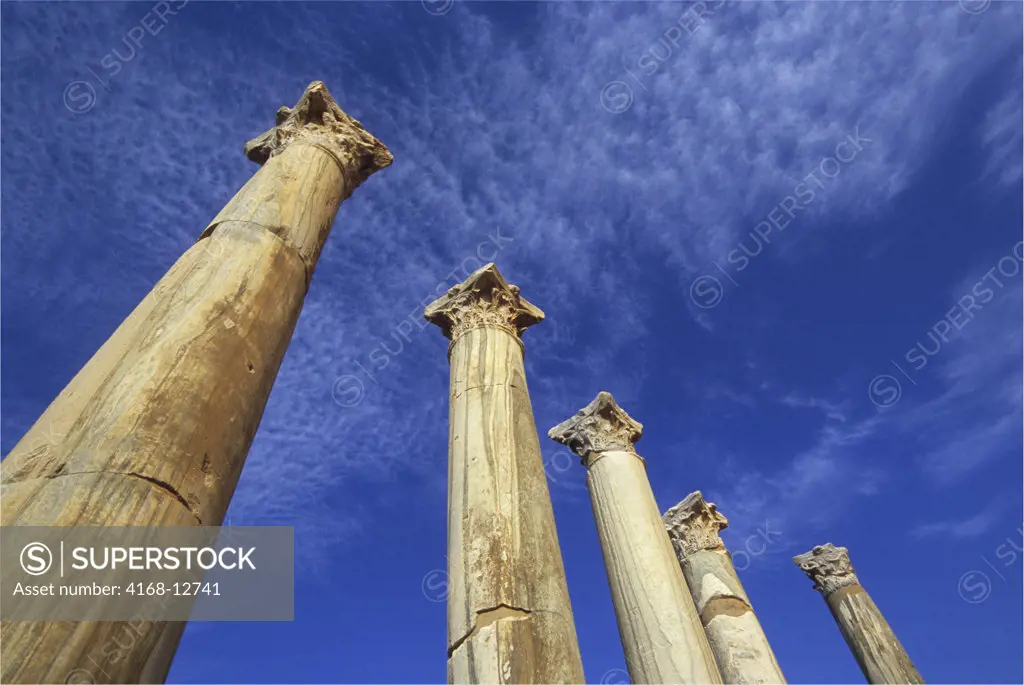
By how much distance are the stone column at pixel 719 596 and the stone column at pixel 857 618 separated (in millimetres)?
4775

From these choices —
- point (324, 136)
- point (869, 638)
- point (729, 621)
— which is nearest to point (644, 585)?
point (729, 621)

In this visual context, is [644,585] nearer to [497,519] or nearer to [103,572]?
[497,519]

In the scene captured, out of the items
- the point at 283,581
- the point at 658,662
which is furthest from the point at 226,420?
the point at 658,662

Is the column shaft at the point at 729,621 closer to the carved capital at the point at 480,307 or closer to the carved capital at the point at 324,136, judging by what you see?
the carved capital at the point at 480,307

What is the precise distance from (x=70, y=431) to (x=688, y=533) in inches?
574

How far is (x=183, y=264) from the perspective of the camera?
5.68 meters

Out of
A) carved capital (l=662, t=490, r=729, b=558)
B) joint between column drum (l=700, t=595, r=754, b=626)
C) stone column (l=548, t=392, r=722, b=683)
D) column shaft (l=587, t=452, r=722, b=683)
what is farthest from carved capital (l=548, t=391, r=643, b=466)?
joint between column drum (l=700, t=595, r=754, b=626)

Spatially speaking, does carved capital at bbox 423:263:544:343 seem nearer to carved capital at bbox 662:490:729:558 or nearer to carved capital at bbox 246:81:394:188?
carved capital at bbox 246:81:394:188

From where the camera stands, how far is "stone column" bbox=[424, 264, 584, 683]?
653 cm

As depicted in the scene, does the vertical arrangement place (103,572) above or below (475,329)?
below

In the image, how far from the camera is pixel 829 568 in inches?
736

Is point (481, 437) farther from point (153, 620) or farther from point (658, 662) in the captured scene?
point (153, 620)

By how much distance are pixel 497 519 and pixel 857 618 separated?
15.1 m

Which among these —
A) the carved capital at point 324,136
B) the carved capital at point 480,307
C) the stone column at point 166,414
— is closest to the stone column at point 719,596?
the carved capital at point 480,307
